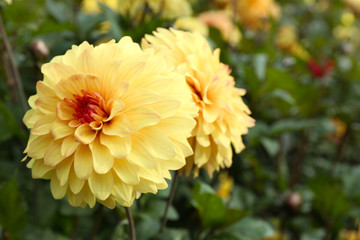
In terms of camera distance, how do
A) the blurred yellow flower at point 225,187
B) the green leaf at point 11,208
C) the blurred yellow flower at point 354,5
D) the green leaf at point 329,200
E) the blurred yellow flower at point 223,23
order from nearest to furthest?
the green leaf at point 11,208, the green leaf at point 329,200, the blurred yellow flower at point 225,187, the blurred yellow flower at point 223,23, the blurred yellow flower at point 354,5

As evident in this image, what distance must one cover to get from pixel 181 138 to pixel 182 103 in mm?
51

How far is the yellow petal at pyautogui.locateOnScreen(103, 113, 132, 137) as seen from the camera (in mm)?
547

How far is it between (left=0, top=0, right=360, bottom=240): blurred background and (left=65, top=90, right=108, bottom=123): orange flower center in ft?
0.88

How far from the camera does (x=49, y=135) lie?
1.89 ft

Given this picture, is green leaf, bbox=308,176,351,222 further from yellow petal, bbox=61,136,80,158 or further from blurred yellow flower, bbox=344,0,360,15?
blurred yellow flower, bbox=344,0,360,15

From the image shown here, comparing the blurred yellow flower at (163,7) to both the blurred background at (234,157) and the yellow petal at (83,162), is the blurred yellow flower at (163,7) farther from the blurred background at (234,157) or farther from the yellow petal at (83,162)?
the yellow petal at (83,162)

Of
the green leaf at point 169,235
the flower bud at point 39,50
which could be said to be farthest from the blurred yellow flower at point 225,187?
the flower bud at point 39,50

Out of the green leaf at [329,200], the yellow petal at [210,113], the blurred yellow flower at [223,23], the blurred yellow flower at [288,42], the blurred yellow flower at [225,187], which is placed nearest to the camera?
the yellow petal at [210,113]

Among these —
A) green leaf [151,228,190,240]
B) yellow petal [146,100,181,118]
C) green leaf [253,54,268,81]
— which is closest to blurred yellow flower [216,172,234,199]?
green leaf [253,54,268,81]

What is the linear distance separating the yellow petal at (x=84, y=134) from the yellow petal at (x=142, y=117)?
0.06 meters

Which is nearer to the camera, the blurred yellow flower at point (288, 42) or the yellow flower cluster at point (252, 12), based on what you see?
the yellow flower cluster at point (252, 12)

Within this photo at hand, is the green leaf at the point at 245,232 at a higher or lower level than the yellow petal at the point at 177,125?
lower

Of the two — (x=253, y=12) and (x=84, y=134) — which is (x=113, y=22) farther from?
(x=253, y=12)

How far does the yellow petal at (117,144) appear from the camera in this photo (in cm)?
53
